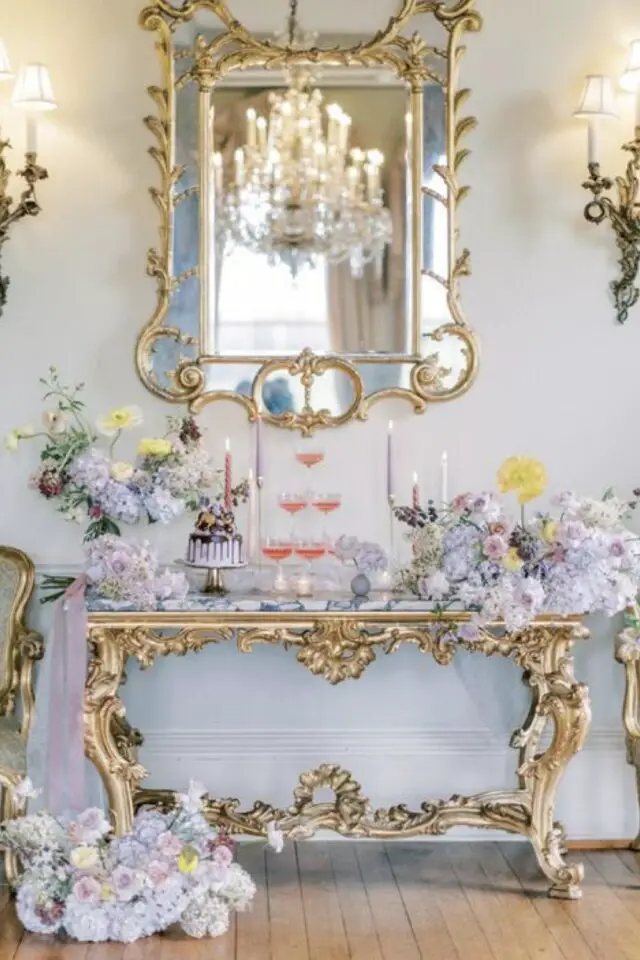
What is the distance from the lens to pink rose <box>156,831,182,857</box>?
3.87 m

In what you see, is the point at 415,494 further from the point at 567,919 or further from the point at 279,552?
the point at 567,919

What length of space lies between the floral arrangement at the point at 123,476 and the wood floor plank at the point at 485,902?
1.38 meters

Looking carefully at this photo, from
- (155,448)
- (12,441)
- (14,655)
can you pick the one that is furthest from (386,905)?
(12,441)

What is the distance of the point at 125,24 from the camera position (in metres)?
4.62

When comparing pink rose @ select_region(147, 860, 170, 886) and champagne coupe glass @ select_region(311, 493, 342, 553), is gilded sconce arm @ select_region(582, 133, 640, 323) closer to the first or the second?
champagne coupe glass @ select_region(311, 493, 342, 553)

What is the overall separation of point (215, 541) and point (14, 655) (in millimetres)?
808

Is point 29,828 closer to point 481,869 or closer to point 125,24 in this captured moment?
point 481,869

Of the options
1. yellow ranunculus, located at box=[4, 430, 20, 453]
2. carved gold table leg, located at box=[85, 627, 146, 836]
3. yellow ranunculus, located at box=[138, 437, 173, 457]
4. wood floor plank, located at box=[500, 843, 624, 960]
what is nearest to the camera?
wood floor plank, located at box=[500, 843, 624, 960]

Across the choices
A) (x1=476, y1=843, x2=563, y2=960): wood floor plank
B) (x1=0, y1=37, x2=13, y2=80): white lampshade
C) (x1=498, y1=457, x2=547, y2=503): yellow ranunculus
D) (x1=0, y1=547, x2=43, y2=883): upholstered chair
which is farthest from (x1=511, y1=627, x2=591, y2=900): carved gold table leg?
(x1=0, y1=37, x2=13, y2=80): white lampshade

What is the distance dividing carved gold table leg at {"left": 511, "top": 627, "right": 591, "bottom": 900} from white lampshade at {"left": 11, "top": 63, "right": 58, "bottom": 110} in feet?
7.34

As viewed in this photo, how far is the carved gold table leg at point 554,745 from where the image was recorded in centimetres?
412

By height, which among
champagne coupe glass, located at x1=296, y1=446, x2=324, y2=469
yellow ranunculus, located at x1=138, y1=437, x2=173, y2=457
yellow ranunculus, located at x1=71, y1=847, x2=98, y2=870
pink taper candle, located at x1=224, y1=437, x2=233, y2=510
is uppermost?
yellow ranunculus, located at x1=138, y1=437, x2=173, y2=457

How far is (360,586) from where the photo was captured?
416 centimetres

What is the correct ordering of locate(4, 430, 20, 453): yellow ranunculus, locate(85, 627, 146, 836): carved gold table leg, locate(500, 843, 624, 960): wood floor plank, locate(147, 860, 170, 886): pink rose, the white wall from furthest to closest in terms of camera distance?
the white wall < locate(4, 430, 20, 453): yellow ranunculus < locate(85, 627, 146, 836): carved gold table leg < locate(147, 860, 170, 886): pink rose < locate(500, 843, 624, 960): wood floor plank
